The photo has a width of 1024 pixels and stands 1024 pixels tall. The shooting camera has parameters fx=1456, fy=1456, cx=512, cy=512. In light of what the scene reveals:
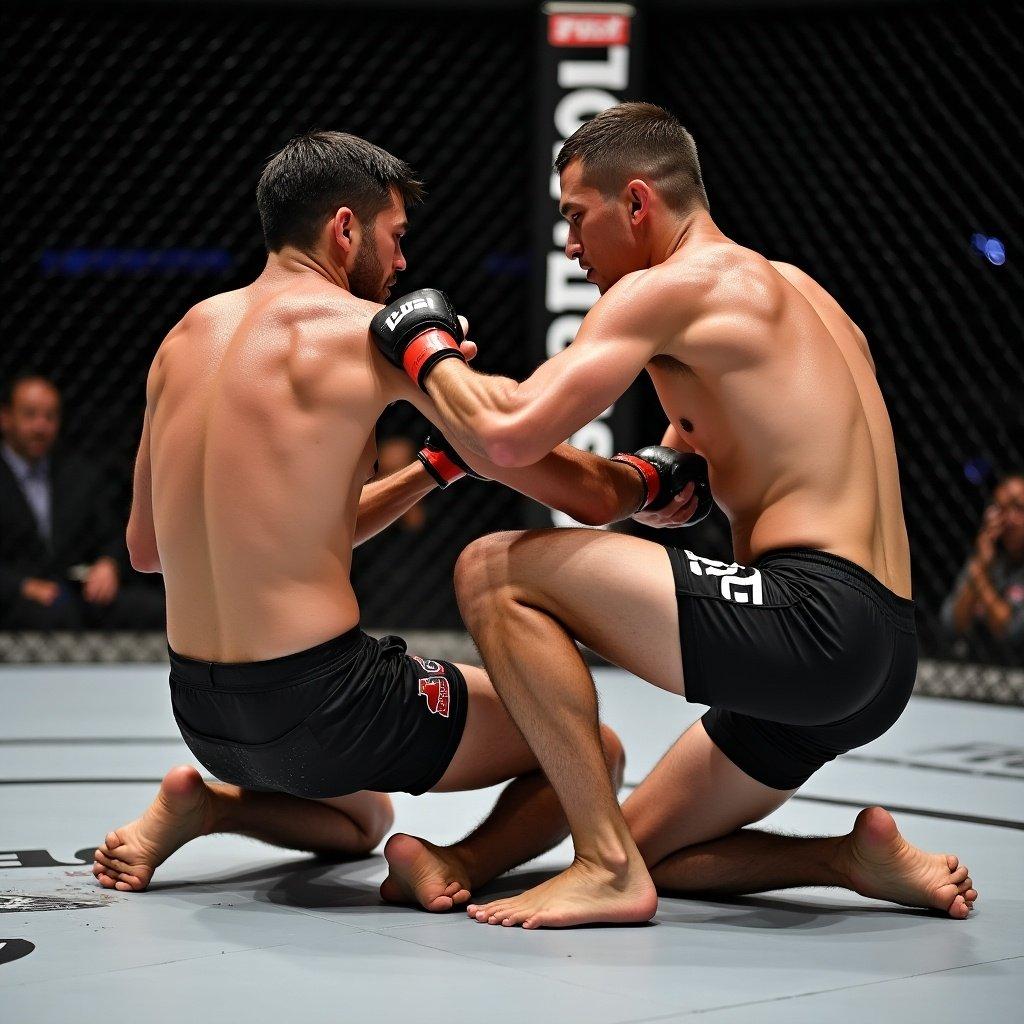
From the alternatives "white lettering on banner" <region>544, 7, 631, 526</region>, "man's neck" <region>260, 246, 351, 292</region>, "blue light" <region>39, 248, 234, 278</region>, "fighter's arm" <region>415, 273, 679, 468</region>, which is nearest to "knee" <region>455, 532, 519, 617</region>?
"fighter's arm" <region>415, 273, 679, 468</region>

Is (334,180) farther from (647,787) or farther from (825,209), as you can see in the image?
(825,209)

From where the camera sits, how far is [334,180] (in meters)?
2.08

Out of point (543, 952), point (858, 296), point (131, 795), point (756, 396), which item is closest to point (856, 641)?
point (756, 396)

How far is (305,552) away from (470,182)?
434 centimetres

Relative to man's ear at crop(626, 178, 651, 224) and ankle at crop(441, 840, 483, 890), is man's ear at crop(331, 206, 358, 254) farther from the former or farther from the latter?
ankle at crop(441, 840, 483, 890)

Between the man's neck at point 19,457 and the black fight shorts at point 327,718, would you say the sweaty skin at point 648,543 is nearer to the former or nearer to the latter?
the black fight shorts at point 327,718

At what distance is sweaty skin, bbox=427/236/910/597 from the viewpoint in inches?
74.1

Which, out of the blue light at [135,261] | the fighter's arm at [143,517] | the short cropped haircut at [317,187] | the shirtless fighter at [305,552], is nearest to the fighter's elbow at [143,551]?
the fighter's arm at [143,517]

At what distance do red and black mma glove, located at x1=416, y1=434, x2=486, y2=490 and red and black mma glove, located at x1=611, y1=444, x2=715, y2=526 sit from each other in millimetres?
236

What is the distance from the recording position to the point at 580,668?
1.90 metres

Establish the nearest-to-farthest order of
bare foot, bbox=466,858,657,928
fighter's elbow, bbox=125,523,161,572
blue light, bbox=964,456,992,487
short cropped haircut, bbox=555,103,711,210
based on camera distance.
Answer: bare foot, bbox=466,858,657,928, short cropped haircut, bbox=555,103,711,210, fighter's elbow, bbox=125,523,161,572, blue light, bbox=964,456,992,487

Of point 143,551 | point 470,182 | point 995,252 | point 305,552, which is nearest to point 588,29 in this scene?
point 470,182

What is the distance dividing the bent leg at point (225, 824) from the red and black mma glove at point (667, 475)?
651 millimetres

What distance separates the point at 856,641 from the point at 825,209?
4.29 m
